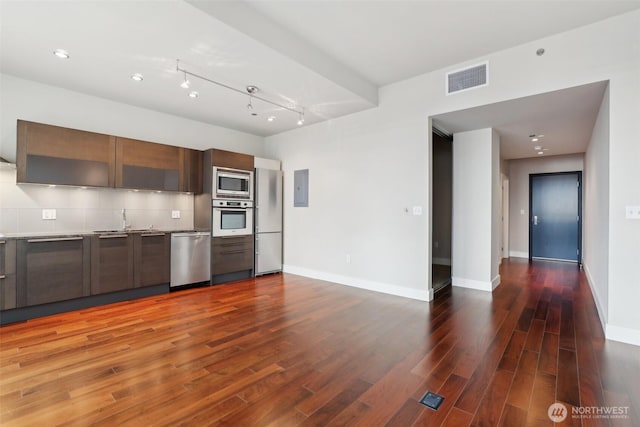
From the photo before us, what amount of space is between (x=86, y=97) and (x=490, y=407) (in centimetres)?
551

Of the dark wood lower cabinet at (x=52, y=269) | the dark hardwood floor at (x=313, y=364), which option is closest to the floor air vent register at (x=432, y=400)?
the dark hardwood floor at (x=313, y=364)

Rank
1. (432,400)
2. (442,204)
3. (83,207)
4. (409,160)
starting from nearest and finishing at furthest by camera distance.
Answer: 1. (432,400)
2. (83,207)
3. (409,160)
4. (442,204)

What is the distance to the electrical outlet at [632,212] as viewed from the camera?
2.64m

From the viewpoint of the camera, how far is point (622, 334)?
107 inches

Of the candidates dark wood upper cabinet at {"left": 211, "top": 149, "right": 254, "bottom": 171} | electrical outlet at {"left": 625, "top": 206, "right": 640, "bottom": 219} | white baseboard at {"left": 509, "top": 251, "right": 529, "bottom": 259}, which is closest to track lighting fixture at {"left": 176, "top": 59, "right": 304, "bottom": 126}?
dark wood upper cabinet at {"left": 211, "top": 149, "right": 254, "bottom": 171}

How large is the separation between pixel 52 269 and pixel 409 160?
455cm

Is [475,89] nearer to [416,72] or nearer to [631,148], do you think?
[416,72]

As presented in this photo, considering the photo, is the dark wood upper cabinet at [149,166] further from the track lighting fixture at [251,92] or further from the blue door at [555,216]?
the blue door at [555,216]

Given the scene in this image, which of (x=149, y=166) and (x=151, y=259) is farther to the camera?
(x=149, y=166)

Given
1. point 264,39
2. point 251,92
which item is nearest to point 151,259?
point 251,92

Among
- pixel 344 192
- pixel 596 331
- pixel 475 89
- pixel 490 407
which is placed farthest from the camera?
pixel 344 192

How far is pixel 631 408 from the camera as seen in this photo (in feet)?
5.93

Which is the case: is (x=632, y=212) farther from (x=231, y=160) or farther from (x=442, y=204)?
(x=231, y=160)

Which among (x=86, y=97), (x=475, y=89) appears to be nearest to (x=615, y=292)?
(x=475, y=89)
